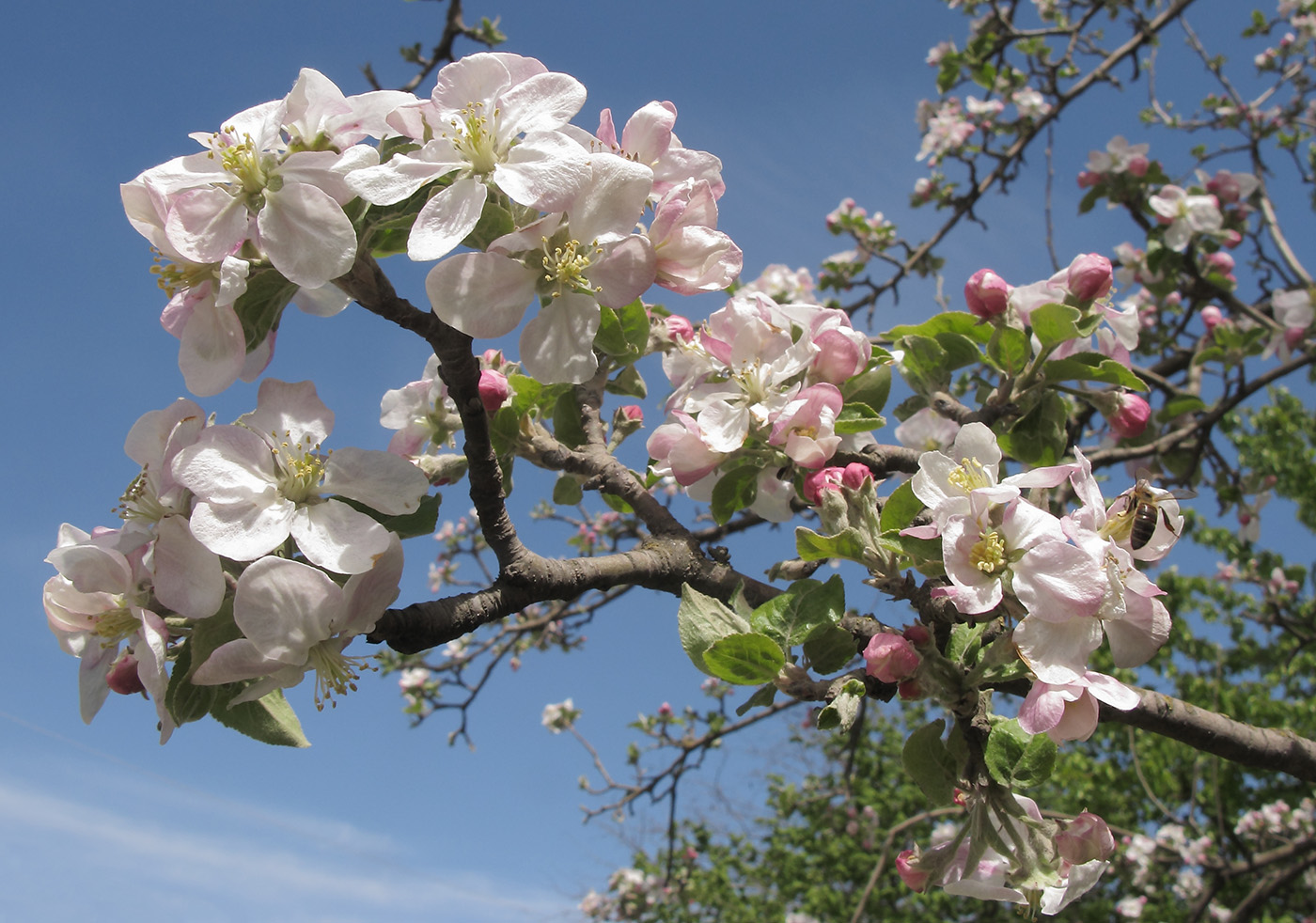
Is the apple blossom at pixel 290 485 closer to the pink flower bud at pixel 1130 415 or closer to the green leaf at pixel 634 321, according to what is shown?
the green leaf at pixel 634 321

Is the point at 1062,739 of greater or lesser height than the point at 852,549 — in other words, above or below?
below

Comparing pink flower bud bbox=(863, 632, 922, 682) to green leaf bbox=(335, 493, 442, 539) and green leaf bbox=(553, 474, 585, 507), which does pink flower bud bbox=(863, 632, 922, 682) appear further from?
green leaf bbox=(553, 474, 585, 507)

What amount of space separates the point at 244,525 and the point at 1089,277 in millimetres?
1482

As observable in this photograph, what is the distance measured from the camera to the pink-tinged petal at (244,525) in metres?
0.88

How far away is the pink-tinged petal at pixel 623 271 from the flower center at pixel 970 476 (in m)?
0.48

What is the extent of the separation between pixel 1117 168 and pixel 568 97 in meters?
3.52

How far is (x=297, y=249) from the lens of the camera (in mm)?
862

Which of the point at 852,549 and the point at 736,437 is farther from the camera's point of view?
the point at 736,437

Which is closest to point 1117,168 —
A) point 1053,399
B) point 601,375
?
point 1053,399

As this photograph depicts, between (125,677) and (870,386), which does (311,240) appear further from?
(870,386)

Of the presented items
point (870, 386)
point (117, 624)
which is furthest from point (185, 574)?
point (870, 386)

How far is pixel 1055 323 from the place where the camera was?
1511 mm

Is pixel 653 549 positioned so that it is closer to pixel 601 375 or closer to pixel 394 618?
pixel 601 375

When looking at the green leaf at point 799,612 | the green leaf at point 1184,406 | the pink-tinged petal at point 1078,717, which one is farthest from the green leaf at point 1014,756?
the green leaf at point 1184,406
